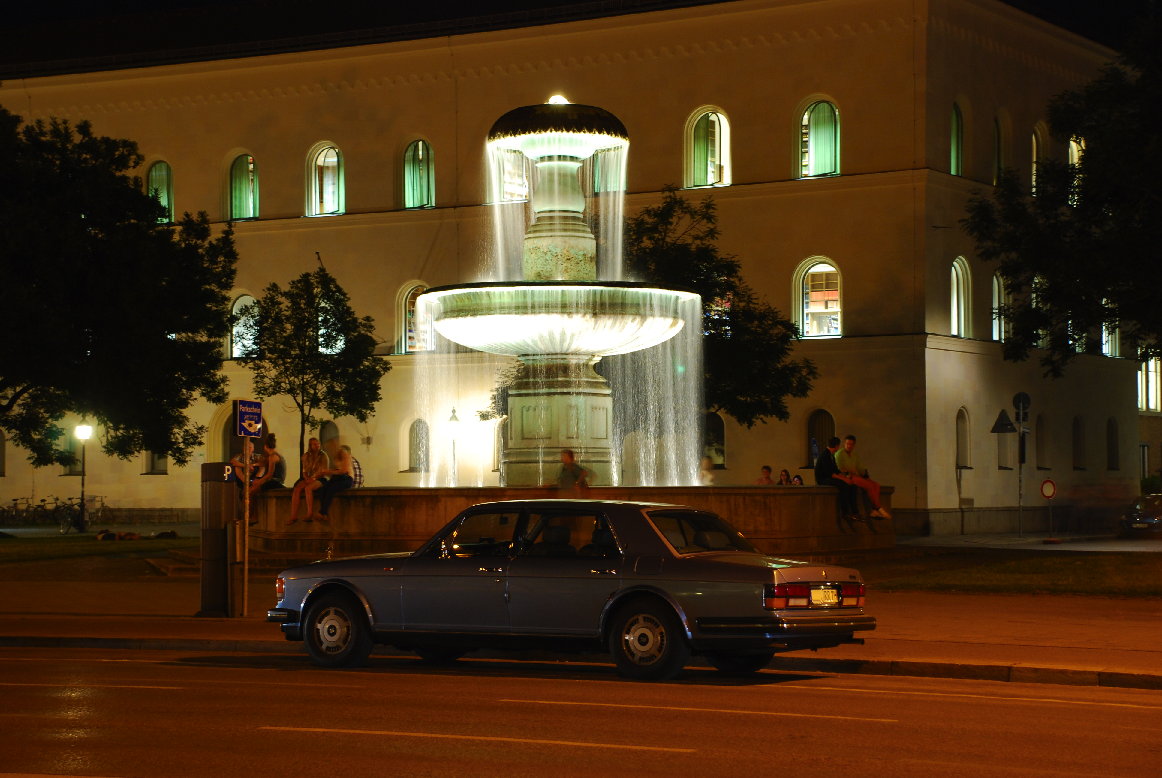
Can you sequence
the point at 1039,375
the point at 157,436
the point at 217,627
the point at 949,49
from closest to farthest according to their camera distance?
the point at 217,627
the point at 157,436
the point at 949,49
the point at 1039,375

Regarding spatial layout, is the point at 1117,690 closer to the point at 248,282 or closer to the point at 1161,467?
the point at 248,282

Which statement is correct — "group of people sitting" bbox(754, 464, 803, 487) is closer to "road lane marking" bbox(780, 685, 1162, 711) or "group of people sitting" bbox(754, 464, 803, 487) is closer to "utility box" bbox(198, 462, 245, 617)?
"utility box" bbox(198, 462, 245, 617)

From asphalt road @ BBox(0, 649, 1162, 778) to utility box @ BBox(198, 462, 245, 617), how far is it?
478cm

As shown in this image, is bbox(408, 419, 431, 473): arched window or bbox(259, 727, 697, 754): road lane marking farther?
bbox(408, 419, 431, 473): arched window

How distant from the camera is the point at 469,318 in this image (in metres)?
27.1

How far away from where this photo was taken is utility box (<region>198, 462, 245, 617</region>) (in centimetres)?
2164

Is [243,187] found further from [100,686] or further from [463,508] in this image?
[100,686]

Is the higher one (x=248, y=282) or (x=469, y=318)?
(x=248, y=282)

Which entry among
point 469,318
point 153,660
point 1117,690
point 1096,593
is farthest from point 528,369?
point 1117,690

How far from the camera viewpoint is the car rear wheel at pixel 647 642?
1525 cm

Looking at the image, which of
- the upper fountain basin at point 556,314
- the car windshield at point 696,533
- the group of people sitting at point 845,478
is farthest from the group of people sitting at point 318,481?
the car windshield at point 696,533

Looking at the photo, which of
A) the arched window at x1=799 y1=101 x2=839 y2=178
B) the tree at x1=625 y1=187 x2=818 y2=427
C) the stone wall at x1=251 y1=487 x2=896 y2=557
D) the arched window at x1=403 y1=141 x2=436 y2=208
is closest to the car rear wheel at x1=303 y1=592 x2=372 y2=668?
the stone wall at x1=251 y1=487 x2=896 y2=557

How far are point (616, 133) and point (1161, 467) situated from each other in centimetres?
4261

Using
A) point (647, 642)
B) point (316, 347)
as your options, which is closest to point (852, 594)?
point (647, 642)
